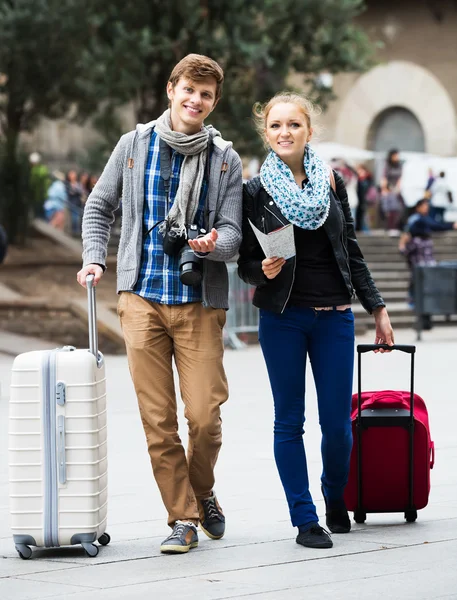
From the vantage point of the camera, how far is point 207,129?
5664 mm

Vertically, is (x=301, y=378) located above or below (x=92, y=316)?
below

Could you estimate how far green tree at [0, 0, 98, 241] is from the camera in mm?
21734

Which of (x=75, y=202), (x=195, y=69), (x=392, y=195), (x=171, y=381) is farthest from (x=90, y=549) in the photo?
(x=75, y=202)

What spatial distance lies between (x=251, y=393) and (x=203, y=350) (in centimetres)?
652

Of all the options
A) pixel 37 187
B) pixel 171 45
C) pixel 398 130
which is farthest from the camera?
pixel 398 130

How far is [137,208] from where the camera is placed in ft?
18.2

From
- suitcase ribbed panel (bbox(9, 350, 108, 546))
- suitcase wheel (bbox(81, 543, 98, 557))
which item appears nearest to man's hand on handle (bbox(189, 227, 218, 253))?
suitcase ribbed panel (bbox(9, 350, 108, 546))

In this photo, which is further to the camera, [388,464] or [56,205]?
[56,205]

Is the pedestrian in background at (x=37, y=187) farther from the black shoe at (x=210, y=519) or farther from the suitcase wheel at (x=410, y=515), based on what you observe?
the black shoe at (x=210, y=519)

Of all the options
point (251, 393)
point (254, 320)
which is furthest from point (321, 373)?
point (254, 320)

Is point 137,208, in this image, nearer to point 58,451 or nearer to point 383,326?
point 58,451

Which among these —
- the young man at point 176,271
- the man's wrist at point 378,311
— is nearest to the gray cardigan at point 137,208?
the young man at point 176,271

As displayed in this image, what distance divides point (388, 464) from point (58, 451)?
1.50 metres

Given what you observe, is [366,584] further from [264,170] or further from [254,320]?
[254,320]
